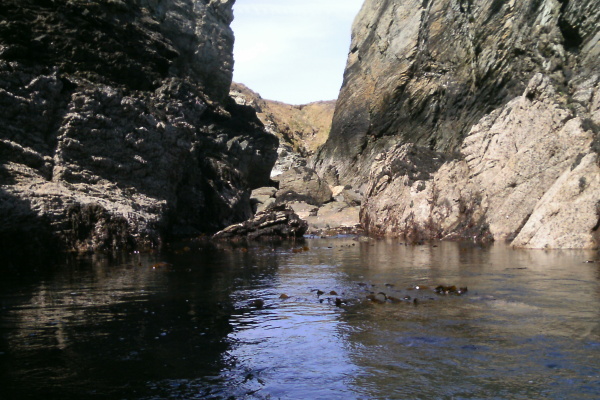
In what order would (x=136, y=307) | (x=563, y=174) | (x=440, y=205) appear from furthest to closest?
(x=440, y=205) < (x=563, y=174) < (x=136, y=307)

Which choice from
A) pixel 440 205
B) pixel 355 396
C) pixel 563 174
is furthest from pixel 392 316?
pixel 440 205

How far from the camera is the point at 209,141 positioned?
4119 cm

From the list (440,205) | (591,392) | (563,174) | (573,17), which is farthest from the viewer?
(573,17)

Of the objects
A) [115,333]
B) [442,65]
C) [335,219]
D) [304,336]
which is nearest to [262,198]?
[335,219]

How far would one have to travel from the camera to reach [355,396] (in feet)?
18.9

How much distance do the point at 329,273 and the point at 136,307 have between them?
6350mm

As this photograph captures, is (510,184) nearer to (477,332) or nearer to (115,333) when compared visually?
(477,332)

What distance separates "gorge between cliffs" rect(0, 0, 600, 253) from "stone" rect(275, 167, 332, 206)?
343 millimetres

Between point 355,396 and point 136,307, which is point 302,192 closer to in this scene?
point 136,307

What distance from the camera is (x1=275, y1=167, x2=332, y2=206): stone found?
1855 inches

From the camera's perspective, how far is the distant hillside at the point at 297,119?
105 m

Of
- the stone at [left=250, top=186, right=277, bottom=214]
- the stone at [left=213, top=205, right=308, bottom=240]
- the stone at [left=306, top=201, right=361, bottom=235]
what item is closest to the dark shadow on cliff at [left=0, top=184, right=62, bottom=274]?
the stone at [left=213, top=205, right=308, bottom=240]

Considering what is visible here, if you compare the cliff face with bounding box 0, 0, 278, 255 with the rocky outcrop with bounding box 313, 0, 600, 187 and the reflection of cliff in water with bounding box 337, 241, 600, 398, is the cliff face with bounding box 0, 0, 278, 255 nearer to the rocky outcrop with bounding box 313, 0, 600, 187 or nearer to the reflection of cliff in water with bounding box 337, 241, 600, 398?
the reflection of cliff in water with bounding box 337, 241, 600, 398

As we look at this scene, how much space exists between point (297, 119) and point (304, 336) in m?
118
